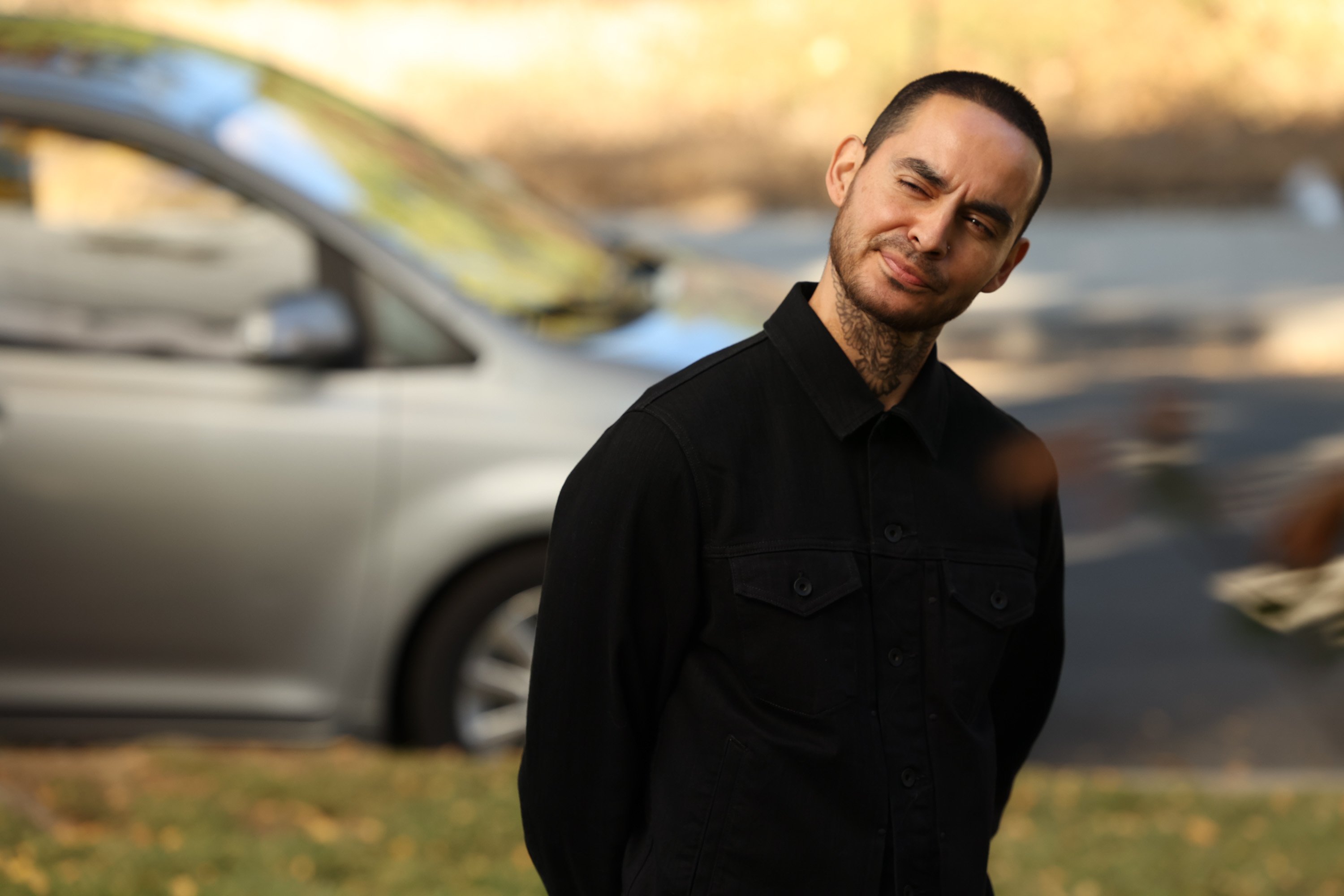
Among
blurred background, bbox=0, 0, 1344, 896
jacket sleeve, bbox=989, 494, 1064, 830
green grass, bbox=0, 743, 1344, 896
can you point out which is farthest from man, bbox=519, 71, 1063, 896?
green grass, bbox=0, 743, 1344, 896

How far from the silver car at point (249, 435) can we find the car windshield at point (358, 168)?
21mm

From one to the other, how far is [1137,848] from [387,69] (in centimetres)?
1724

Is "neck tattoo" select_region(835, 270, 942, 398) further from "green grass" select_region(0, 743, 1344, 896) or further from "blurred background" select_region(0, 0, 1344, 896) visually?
"green grass" select_region(0, 743, 1344, 896)

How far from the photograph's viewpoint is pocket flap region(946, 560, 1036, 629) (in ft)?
5.56

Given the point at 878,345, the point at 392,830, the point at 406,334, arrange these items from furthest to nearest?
the point at 406,334 → the point at 392,830 → the point at 878,345

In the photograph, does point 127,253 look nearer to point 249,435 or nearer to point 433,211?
point 249,435

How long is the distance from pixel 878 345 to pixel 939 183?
197 millimetres

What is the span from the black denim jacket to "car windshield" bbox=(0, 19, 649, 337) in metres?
2.57

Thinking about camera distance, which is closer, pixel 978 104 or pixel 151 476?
pixel 978 104

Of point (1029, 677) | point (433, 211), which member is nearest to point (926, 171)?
point (1029, 677)

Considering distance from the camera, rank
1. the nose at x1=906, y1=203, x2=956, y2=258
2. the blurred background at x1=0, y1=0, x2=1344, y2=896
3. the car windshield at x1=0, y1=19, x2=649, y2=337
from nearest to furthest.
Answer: the nose at x1=906, y1=203, x2=956, y2=258 → the blurred background at x1=0, y1=0, x2=1344, y2=896 → the car windshield at x1=0, y1=19, x2=649, y2=337

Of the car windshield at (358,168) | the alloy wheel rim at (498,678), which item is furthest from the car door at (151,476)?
the alloy wheel rim at (498,678)

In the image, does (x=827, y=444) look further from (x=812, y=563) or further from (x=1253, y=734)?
(x=1253, y=734)

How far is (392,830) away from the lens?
3.60 meters
